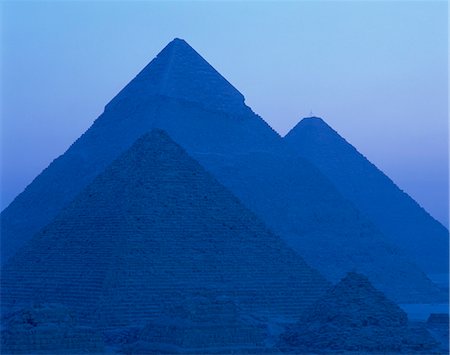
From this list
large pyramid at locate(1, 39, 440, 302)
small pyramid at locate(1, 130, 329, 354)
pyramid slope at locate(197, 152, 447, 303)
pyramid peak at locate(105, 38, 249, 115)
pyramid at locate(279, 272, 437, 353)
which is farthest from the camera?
pyramid peak at locate(105, 38, 249, 115)

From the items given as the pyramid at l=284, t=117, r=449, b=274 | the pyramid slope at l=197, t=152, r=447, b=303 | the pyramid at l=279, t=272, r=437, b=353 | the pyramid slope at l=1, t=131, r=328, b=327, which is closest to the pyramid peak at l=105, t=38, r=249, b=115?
the pyramid slope at l=197, t=152, r=447, b=303

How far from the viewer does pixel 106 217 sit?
3884 centimetres

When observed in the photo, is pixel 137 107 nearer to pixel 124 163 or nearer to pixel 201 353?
pixel 124 163

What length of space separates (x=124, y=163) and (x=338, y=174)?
29979mm

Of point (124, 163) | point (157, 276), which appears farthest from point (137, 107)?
point (157, 276)

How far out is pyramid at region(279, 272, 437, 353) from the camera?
30.2 meters

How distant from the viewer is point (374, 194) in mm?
71125

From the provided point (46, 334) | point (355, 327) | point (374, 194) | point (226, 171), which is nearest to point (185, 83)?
point (226, 171)

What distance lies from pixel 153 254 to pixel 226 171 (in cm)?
1960

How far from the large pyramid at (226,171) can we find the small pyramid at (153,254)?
13.9 m

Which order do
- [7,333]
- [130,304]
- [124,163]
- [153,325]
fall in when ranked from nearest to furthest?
[7,333] < [153,325] < [130,304] < [124,163]

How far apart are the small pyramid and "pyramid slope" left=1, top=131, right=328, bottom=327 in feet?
0.13

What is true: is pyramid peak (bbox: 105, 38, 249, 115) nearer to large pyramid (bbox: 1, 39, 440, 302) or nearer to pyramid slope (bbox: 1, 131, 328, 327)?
large pyramid (bbox: 1, 39, 440, 302)

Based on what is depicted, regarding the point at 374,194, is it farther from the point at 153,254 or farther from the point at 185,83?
the point at 153,254
